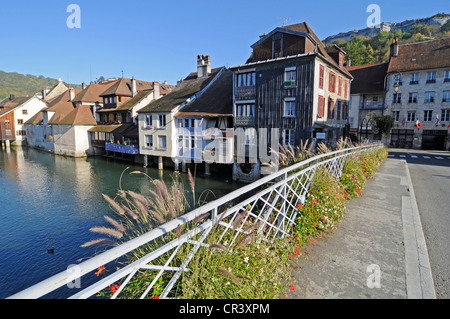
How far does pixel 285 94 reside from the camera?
23.4m

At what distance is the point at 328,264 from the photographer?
4.30 meters

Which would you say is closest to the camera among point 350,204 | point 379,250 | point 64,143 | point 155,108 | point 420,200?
point 379,250

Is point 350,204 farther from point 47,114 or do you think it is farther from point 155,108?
point 47,114

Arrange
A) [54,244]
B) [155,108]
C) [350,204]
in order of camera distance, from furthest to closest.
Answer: [155,108], [54,244], [350,204]

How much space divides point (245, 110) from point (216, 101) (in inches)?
221

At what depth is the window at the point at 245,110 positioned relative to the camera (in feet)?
84.0

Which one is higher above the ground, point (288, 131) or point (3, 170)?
point (288, 131)

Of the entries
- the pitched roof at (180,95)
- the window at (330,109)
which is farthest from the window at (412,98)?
the pitched roof at (180,95)

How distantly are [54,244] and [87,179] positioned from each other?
16.9 metres

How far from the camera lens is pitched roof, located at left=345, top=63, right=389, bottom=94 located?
4150cm

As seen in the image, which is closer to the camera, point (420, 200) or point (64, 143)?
point (420, 200)

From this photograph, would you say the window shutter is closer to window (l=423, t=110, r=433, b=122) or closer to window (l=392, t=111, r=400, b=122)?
window (l=392, t=111, r=400, b=122)

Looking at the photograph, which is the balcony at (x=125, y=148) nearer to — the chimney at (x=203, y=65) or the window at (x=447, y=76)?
the chimney at (x=203, y=65)

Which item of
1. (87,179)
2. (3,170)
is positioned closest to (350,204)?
(87,179)
